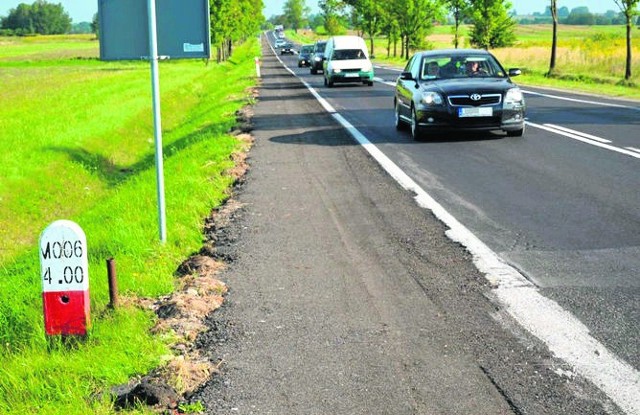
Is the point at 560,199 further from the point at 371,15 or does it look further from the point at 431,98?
the point at 371,15

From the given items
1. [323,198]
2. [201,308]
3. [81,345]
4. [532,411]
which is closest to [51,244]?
[81,345]

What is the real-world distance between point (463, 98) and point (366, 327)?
31.7 feet

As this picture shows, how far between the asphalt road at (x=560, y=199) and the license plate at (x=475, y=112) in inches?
20.2

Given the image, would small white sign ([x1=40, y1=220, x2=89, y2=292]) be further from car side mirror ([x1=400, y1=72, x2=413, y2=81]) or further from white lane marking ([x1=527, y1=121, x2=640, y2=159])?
car side mirror ([x1=400, y1=72, x2=413, y2=81])

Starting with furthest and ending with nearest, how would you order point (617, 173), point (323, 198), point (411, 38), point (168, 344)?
point (411, 38) → point (617, 173) → point (323, 198) → point (168, 344)

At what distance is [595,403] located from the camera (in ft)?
12.6

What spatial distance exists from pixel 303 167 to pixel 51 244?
23.6 feet

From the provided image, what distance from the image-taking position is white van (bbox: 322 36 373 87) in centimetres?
3341

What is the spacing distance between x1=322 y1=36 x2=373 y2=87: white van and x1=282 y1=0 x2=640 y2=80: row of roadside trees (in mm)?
8935

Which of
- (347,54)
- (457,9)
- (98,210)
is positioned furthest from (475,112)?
(457,9)

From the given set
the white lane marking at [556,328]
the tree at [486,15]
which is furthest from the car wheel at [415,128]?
the tree at [486,15]

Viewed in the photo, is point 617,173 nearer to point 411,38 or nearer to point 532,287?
point 532,287

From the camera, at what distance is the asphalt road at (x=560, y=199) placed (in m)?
5.44

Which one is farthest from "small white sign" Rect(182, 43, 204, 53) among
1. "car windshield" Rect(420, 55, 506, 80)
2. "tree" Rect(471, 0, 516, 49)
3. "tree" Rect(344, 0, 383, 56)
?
"tree" Rect(344, 0, 383, 56)
